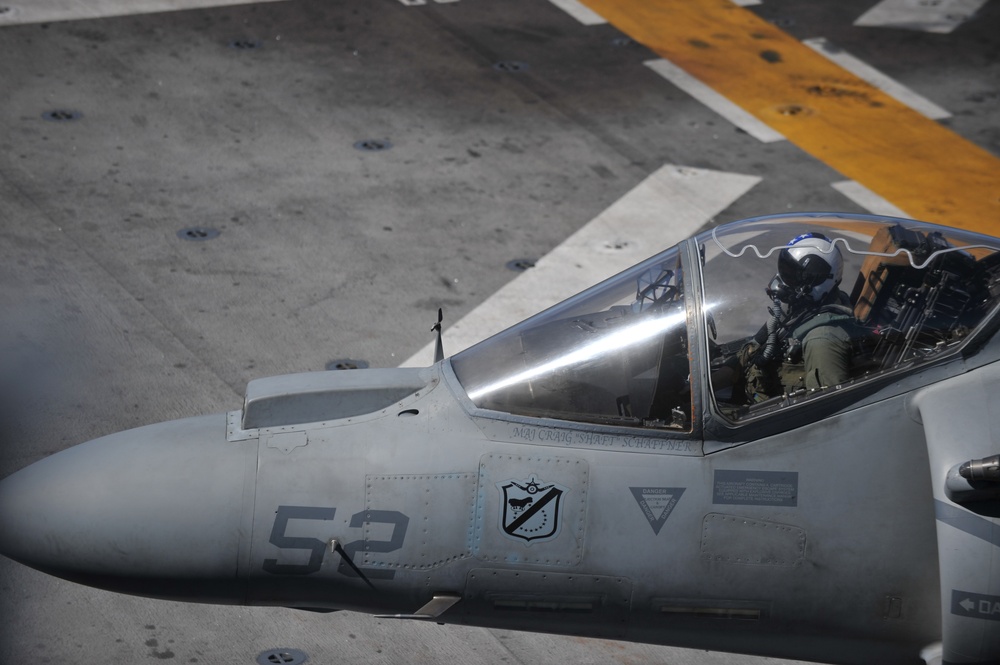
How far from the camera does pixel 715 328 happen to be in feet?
17.8

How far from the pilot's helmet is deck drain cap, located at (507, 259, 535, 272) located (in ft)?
17.9

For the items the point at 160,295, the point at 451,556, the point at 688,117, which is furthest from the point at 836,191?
the point at 451,556

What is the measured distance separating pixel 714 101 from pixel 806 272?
30.1ft

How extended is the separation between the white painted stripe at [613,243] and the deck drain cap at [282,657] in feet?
9.87

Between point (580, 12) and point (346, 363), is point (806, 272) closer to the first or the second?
point (346, 363)

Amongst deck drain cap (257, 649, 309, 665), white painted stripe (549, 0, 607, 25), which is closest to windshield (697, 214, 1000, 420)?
deck drain cap (257, 649, 309, 665)

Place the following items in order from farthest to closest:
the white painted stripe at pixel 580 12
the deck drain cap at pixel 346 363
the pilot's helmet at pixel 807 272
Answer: the white painted stripe at pixel 580 12 < the deck drain cap at pixel 346 363 < the pilot's helmet at pixel 807 272

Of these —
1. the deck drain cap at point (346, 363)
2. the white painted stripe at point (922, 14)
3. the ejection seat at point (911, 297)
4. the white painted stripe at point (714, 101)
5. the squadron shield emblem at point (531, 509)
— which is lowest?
the squadron shield emblem at point (531, 509)

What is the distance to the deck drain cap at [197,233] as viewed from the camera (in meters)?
11.1

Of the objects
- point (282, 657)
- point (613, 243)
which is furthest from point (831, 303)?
point (613, 243)

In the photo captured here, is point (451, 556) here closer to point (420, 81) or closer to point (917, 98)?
point (420, 81)

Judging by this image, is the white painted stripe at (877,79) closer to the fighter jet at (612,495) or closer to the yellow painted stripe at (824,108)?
the yellow painted stripe at (824,108)

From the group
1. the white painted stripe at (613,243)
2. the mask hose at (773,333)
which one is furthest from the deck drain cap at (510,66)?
the mask hose at (773,333)

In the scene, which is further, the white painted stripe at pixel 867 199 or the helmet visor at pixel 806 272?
the white painted stripe at pixel 867 199
